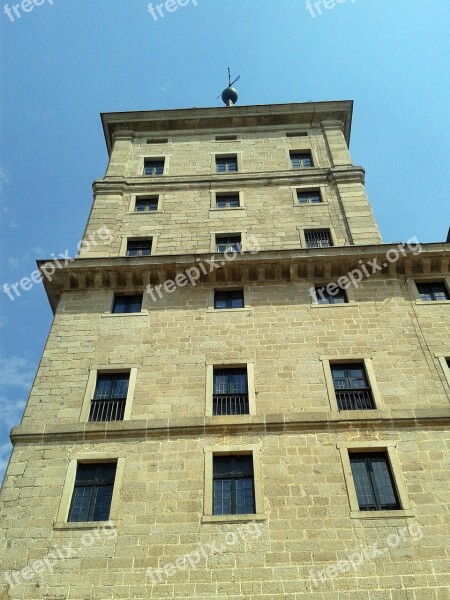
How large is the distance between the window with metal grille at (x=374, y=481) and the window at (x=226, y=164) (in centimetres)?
1685

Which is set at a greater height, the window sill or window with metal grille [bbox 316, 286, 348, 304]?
window with metal grille [bbox 316, 286, 348, 304]

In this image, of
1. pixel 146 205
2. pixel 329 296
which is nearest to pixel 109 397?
pixel 329 296

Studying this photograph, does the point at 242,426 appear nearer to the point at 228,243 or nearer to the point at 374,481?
the point at 374,481

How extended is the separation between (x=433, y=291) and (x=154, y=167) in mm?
15202

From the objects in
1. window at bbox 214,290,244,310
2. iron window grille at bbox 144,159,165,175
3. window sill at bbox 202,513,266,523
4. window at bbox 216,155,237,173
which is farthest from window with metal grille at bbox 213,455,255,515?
iron window grille at bbox 144,159,165,175

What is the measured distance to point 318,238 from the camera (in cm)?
2427

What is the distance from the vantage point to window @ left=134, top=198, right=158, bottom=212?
87.0 feet

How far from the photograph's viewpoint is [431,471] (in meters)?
15.3

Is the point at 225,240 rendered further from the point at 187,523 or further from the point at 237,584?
the point at 237,584

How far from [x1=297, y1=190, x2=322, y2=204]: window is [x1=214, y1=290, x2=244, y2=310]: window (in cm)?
698

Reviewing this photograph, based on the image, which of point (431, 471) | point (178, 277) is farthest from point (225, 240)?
point (431, 471)

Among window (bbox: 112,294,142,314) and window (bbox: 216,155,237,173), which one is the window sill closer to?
window (bbox: 112,294,142,314)

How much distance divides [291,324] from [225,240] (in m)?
6.09

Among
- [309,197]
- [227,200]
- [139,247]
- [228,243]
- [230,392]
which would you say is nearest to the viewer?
[230,392]
